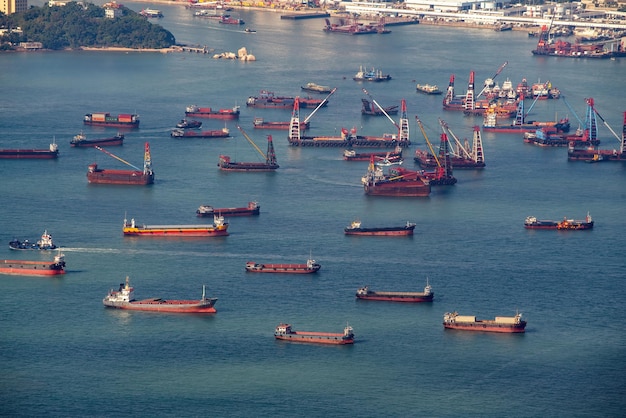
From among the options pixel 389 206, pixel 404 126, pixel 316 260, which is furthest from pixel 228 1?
pixel 316 260

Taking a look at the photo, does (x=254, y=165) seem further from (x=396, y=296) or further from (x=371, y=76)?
(x=371, y=76)

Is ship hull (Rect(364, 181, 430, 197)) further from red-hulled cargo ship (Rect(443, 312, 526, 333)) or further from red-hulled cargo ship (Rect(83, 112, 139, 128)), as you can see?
red-hulled cargo ship (Rect(83, 112, 139, 128))

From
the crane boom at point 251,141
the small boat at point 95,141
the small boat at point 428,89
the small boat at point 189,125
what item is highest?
the small boat at point 428,89

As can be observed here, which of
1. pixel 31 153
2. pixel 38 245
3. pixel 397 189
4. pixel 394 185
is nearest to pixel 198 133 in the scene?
pixel 31 153

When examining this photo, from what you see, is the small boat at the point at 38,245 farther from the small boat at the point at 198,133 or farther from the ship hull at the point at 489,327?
the small boat at the point at 198,133

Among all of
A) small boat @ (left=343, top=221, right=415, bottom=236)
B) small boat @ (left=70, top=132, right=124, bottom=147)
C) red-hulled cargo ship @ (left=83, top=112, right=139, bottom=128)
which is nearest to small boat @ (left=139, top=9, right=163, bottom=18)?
red-hulled cargo ship @ (left=83, top=112, right=139, bottom=128)

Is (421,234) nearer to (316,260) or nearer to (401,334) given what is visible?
(316,260)

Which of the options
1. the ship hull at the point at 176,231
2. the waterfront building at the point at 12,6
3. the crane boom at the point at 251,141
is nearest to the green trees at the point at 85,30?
the waterfront building at the point at 12,6
